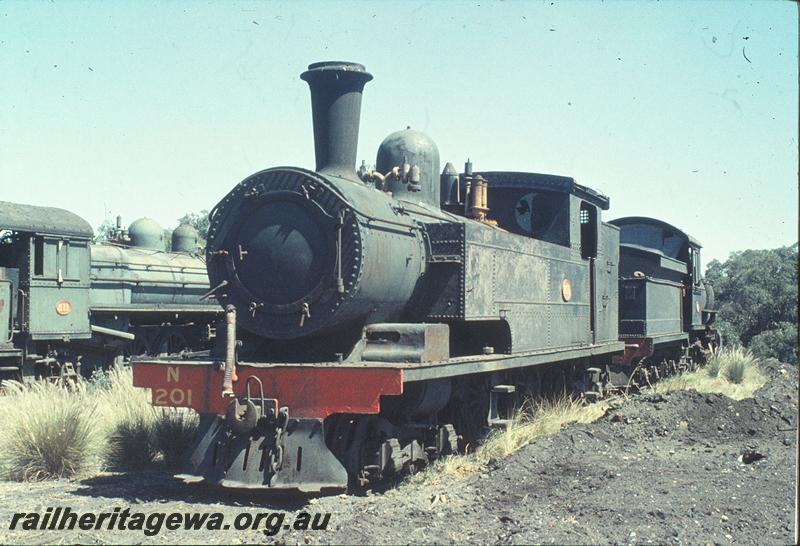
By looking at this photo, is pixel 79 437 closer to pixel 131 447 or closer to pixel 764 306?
pixel 131 447

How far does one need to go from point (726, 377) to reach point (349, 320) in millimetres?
13826

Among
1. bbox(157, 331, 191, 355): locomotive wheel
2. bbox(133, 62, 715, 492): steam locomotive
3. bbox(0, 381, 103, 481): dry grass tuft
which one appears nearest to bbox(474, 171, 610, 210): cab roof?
bbox(133, 62, 715, 492): steam locomotive

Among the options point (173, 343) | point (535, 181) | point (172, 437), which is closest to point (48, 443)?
point (172, 437)

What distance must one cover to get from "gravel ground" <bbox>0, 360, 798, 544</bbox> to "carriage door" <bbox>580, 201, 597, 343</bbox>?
7.76 ft

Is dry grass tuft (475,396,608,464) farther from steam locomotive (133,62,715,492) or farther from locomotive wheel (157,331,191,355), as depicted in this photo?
locomotive wheel (157,331,191,355)

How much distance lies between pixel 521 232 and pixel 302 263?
4.35 m

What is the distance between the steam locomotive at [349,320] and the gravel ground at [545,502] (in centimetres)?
39

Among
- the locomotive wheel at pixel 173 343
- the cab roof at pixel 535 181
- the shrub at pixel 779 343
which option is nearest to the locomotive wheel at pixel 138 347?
the locomotive wheel at pixel 173 343

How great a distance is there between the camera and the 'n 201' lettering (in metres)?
6.34

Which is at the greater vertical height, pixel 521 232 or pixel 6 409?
pixel 521 232

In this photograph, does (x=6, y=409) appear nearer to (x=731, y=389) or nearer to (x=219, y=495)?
(x=219, y=495)

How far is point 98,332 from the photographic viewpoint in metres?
13.7

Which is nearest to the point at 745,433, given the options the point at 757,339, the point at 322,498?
the point at 322,498

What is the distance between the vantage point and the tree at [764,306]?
76.7ft
